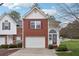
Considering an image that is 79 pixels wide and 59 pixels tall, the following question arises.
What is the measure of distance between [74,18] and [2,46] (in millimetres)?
2001

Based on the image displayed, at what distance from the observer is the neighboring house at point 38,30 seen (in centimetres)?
9788

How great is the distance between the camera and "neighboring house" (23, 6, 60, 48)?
9788cm

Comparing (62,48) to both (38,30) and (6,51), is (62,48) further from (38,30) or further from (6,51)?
(6,51)

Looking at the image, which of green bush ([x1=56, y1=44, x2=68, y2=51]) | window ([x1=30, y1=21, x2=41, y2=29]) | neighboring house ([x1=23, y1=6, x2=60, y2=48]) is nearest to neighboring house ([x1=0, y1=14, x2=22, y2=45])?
neighboring house ([x1=23, y1=6, x2=60, y2=48])

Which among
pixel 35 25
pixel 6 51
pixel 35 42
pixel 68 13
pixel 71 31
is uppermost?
pixel 68 13

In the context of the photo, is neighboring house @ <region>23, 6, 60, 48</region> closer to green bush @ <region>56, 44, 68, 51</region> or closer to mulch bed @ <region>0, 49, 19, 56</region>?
green bush @ <region>56, 44, 68, 51</region>

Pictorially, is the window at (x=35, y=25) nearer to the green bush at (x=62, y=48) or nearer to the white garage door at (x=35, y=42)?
the white garage door at (x=35, y=42)

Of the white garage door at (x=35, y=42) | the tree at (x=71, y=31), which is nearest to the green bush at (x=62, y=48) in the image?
the tree at (x=71, y=31)

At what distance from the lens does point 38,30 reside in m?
97.9

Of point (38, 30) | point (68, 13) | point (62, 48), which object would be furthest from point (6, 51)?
point (68, 13)

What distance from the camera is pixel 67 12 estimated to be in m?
97.8

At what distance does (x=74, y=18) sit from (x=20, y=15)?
1400mm

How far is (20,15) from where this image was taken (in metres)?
97.8

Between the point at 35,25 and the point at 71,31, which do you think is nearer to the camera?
the point at 71,31
